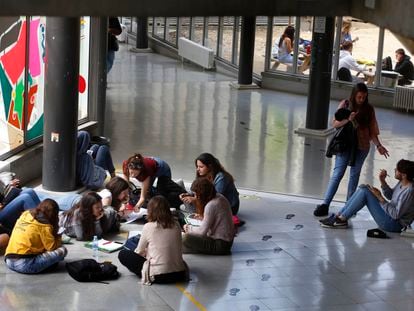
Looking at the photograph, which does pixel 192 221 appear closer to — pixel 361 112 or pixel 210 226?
pixel 210 226

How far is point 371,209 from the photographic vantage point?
39.7 feet

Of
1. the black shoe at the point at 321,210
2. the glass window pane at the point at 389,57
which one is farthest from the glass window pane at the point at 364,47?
the black shoe at the point at 321,210

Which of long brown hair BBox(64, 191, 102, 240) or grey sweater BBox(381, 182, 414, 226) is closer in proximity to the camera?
long brown hair BBox(64, 191, 102, 240)

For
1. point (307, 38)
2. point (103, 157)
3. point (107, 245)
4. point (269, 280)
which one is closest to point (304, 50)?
point (307, 38)

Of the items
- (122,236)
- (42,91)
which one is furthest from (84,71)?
(122,236)

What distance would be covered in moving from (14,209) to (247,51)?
12.5 metres

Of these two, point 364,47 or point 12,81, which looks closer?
point 12,81

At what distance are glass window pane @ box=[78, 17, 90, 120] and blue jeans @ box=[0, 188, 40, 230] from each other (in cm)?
455

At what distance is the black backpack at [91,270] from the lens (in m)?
10.1

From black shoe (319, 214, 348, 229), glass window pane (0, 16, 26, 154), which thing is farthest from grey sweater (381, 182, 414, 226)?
glass window pane (0, 16, 26, 154)

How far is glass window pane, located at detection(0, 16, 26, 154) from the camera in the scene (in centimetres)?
1312

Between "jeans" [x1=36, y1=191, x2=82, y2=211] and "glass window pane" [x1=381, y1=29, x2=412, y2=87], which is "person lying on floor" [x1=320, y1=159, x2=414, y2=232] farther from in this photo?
"glass window pane" [x1=381, y1=29, x2=412, y2=87]

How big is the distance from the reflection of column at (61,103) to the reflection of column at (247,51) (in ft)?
33.0

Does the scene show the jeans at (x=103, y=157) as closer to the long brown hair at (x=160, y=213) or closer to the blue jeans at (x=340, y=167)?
the blue jeans at (x=340, y=167)
